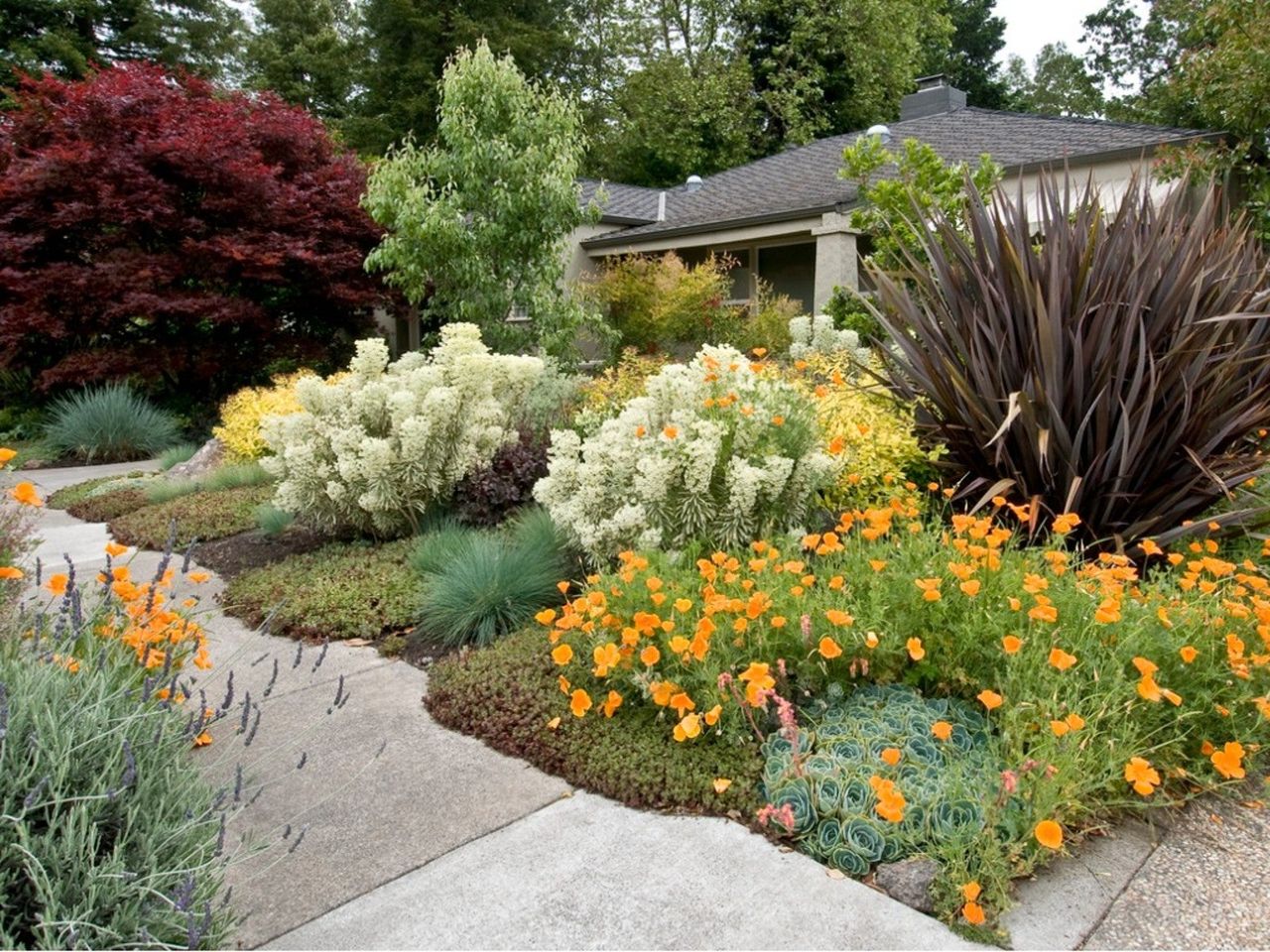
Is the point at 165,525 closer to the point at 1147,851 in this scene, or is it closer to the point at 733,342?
the point at 1147,851

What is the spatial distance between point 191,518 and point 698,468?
14.0ft

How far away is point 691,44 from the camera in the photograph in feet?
88.0

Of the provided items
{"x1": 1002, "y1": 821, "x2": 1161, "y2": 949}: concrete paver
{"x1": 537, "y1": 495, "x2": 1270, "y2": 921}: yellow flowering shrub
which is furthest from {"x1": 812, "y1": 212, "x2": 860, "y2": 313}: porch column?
{"x1": 1002, "y1": 821, "x2": 1161, "y2": 949}: concrete paver

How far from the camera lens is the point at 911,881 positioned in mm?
2098

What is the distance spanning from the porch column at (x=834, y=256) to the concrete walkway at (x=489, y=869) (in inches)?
432

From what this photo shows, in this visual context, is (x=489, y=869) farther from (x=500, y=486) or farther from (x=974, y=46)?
(x=974, y=46)

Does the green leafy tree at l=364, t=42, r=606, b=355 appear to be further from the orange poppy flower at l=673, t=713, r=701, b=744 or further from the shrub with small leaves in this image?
the orange poppy flower at l=673, t=713, r=701, b=744

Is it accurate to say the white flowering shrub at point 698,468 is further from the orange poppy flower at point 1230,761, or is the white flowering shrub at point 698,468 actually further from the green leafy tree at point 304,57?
the green leafy tree at point 304,57

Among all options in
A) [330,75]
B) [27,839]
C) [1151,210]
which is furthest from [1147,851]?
[330,75]

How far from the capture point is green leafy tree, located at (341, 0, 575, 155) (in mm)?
21422

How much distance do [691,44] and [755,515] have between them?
1054 inches

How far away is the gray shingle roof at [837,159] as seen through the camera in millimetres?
12055

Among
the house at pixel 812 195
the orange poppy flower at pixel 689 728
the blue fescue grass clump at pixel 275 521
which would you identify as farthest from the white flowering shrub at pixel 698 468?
the house at pixel 812 195

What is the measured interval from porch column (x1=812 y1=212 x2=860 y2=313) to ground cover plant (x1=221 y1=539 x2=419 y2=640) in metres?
9.28
